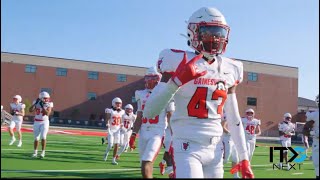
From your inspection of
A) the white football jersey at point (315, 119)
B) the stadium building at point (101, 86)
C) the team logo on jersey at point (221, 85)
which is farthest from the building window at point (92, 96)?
the team logo on jersey at point (221, 85)

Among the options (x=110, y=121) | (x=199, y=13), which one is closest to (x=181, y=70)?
(x=199, y=13)

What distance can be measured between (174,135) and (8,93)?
3998 centimetres

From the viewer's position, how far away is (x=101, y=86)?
159ft

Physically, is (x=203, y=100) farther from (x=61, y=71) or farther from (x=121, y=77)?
(x=121, y=77)

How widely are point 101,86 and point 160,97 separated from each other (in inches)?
1790

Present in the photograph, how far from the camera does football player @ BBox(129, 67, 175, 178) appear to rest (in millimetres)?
6156

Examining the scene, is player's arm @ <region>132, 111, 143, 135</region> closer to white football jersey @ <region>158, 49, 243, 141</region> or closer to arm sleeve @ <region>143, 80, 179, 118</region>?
white football jersey @ <region>158, 49, 243, 141</region>

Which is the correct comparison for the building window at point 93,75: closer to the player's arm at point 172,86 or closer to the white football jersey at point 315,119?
the white football jersey at point 315,119

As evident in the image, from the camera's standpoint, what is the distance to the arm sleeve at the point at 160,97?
3.54m

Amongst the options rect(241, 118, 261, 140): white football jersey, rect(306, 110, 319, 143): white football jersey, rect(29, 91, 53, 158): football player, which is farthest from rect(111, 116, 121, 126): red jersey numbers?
rect(306, 110, 319, 143): white football jersey

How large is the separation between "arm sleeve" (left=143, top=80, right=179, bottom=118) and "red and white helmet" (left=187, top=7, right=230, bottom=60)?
68 cm

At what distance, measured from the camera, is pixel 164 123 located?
7.95m

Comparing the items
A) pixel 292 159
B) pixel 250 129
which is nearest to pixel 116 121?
pixel 250 129

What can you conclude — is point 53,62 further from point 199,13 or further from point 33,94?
point 199,13
